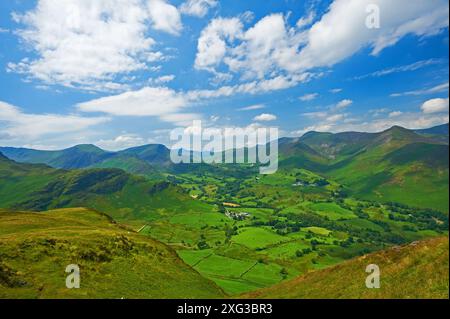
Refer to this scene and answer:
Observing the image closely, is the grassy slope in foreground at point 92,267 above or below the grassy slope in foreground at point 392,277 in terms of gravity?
below

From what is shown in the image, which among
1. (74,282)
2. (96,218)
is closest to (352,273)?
(74,282)

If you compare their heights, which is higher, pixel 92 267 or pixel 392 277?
pixel 392 277

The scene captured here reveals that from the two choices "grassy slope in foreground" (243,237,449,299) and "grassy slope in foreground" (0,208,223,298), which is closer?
"grassy slope in foreground" (243,237,449,299)

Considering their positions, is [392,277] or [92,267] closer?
[392,277]

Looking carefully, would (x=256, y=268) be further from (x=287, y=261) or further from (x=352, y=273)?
(x=352, y=273)

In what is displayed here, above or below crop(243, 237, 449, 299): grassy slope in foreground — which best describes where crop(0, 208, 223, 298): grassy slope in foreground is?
below
